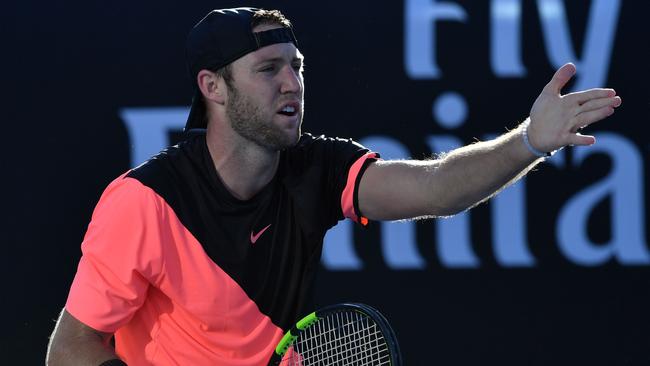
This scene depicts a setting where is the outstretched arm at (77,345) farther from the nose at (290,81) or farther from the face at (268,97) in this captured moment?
the nose at (290,81)

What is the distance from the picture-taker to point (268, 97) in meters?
2.94

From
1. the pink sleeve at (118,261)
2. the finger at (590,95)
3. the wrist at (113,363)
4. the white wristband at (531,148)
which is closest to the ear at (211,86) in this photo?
the pink sleeve at (118,261)

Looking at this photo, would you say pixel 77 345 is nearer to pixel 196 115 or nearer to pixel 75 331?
pixel 75 331

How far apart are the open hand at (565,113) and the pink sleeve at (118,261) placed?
3.13ft

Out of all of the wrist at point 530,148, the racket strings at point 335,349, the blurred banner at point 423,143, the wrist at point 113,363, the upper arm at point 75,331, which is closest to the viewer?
the wrist at point 530,148

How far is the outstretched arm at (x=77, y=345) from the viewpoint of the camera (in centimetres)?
269

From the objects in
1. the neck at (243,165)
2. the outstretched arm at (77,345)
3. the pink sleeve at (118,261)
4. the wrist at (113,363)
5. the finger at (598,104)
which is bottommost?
the wrist at (113,363)

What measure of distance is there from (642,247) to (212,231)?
2.10 metres

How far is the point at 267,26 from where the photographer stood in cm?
303

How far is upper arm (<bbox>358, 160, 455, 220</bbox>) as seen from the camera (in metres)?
2.80

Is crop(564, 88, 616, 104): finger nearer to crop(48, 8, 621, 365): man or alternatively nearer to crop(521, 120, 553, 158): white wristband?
crop(521, 120, 553, 158): white wristband

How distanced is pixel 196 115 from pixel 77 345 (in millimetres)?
736

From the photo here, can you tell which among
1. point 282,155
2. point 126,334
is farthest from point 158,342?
point 282,155

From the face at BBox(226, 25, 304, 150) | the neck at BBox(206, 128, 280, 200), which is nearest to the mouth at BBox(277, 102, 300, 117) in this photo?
the face at BBox(226, 25, 304, 150)
